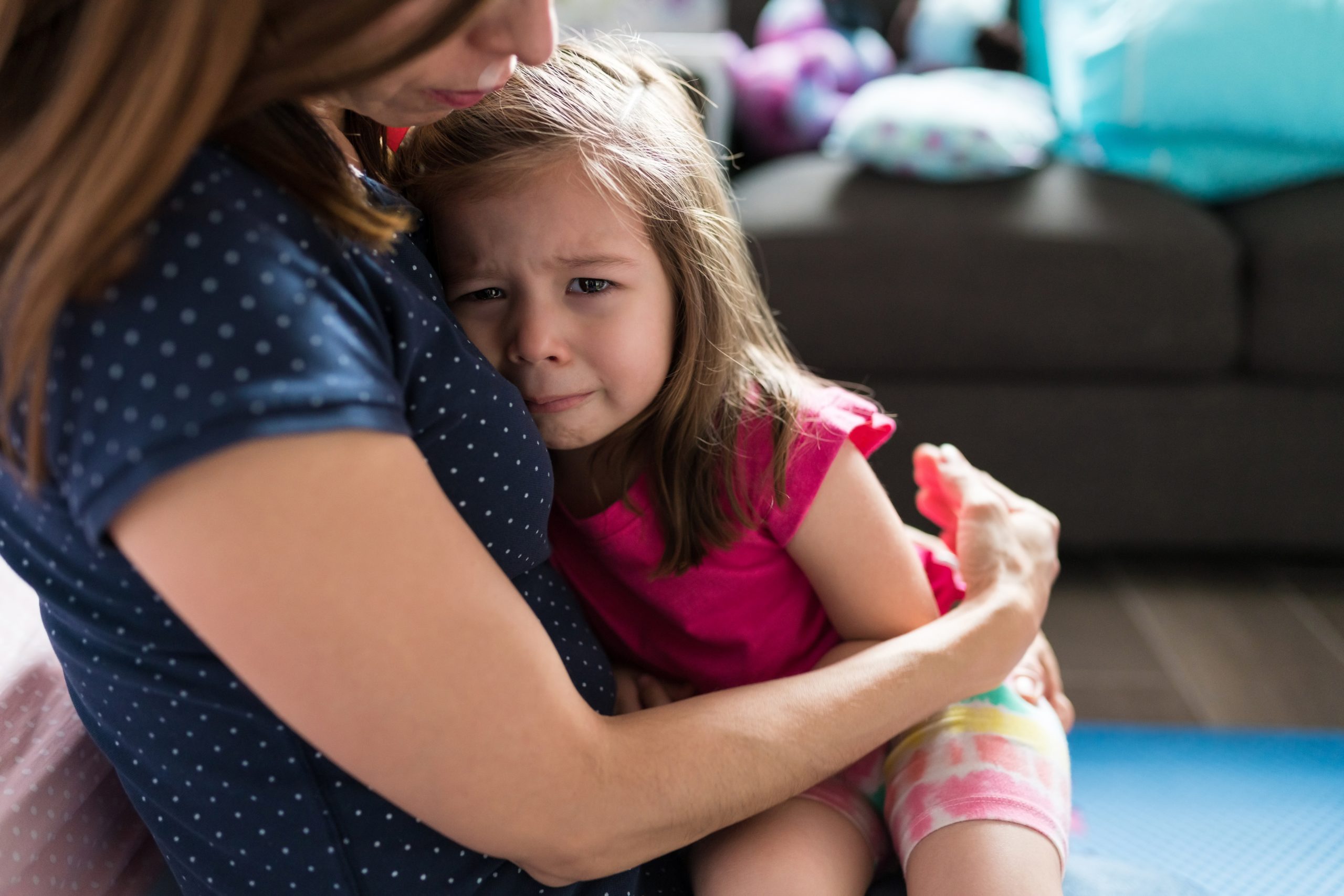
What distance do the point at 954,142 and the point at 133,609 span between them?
160cm

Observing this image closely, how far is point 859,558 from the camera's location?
914mm

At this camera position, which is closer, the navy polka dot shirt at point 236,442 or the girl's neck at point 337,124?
the navy polka dot shirt at point 236,442

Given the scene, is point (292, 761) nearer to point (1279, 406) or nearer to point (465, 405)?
point (465, 405)

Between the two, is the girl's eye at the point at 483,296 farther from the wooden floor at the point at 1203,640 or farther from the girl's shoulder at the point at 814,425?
the wooden floor at the point at 1203,640

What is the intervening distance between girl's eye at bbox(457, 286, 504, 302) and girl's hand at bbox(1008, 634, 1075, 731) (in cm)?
52

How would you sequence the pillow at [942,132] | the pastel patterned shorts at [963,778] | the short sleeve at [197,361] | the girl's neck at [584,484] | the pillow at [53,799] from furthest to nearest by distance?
the pillow at [942,132]
the girl's neck at [584,484]
the pastel patterned shorts at [963,778]
the pillow at [53,799]
the short sleeve at [197,361]

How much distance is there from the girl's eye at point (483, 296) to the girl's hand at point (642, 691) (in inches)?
11.8

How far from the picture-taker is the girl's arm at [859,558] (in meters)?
0.90

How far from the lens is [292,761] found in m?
0.60

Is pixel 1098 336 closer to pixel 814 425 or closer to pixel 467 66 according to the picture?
pixel 814 425

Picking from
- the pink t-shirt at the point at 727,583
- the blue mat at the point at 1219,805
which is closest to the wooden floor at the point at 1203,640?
the blue mat at the point at 1219,805

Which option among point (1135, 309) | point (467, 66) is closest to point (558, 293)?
point (467, 66)

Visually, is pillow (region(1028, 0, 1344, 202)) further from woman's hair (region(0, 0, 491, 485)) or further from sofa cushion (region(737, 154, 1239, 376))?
woman's hair (region(0, 0, 491, 485))

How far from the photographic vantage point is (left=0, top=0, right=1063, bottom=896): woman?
0.46m
